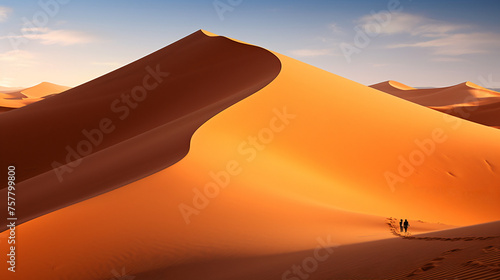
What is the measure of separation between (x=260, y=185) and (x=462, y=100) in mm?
63677

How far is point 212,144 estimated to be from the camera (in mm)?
12758

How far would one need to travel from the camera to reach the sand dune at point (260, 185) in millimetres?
7172

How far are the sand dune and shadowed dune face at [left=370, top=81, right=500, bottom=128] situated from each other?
98.6 feet

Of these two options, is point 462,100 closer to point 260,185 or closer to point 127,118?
point 127,118

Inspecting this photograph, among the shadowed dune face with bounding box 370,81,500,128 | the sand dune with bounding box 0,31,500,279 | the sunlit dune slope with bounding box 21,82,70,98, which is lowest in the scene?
the sand dune with bounding box 0,31,500,279

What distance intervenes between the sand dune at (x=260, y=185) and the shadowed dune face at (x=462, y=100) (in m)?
30.1

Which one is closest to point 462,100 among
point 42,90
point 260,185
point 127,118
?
point 127,118

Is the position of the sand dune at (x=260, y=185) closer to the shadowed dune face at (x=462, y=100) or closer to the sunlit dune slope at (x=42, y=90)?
the shadowed dune face at (x=462, y=100)

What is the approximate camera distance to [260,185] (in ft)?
36.0

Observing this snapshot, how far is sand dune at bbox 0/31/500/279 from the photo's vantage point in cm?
717

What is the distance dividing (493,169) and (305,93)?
755cm

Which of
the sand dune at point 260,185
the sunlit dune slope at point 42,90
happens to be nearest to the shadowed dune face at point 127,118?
the sand dune at point 260,185

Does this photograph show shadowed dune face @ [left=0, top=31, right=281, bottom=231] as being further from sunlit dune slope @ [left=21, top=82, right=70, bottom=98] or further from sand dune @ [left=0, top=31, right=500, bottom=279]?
sunlit dune slope @ [left=21, top=82, right=70, bottom=98]

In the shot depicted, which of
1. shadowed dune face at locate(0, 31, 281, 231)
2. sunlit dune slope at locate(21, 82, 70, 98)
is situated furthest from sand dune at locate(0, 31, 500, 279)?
sunlit dune slope at locate(21, 82, 70, 98)
